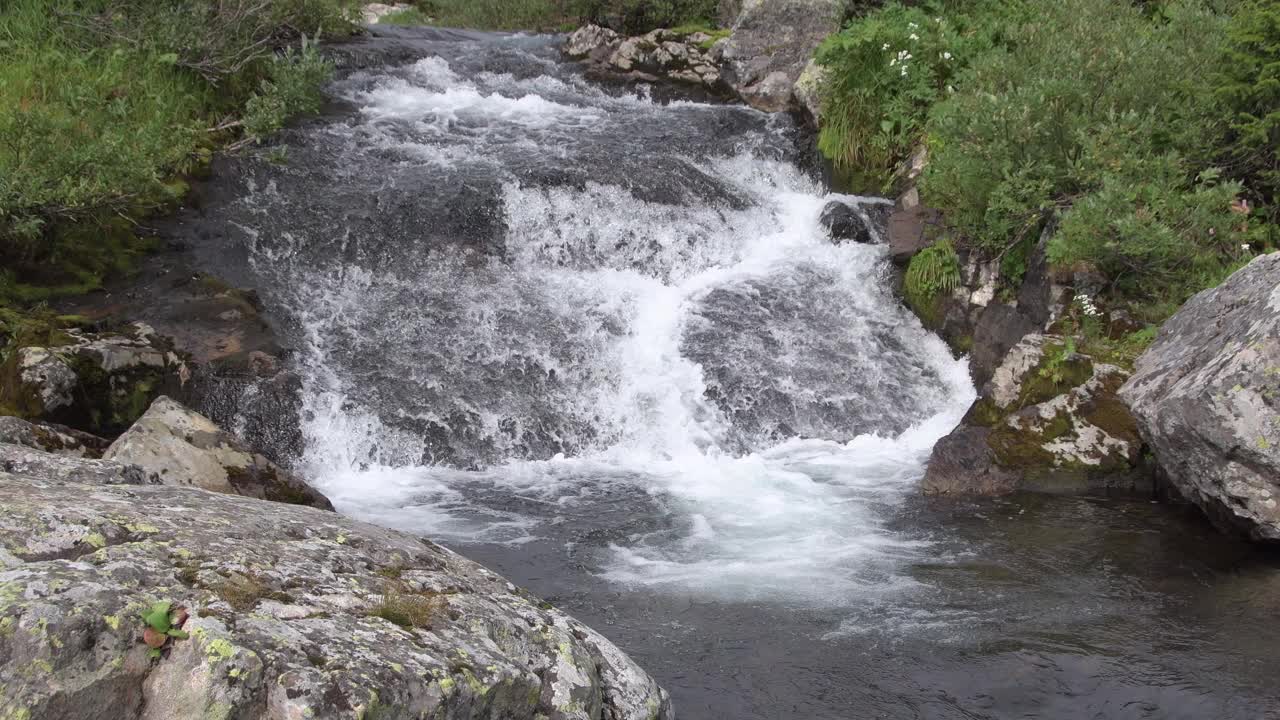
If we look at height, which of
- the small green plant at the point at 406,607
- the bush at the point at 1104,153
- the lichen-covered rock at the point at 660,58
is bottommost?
the small green plant at the point at 406,607

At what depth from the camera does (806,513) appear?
819cm

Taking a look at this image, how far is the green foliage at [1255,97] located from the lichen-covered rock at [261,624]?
8.28m

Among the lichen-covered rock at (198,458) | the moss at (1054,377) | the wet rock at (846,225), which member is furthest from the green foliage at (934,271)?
the lichen-covered rock at (198,458)

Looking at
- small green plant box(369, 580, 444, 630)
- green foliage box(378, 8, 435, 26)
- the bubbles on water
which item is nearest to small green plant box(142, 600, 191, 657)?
small green plant box(369, 580, 444, 630)

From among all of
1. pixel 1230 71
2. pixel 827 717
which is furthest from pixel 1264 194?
pixel 827 717

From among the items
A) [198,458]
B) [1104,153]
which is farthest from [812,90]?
[198,458]

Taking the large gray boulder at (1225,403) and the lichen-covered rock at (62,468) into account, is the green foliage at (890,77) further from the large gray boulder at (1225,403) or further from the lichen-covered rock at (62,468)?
the lichen-covered rock at (62,468)

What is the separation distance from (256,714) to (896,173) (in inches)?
494

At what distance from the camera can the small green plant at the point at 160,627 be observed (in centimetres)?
299

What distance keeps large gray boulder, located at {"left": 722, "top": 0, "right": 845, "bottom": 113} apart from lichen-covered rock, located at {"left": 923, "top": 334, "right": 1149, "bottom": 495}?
904 cm

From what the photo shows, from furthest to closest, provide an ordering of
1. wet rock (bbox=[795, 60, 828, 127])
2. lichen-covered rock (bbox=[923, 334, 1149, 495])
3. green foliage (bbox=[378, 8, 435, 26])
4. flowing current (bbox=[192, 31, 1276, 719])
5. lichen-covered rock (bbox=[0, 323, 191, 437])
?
green foliage (bbox=[378, 8, 435, 26]) → wet rock (bbox=[795, 60, 828, 127]) → lichen-covered rock (bbox=[923, 334, 1149, 495]) → lichen-covered rock (bbox=[0, 323, 191, 437]) → flowing current (bbox=[192, 31, 1276, 719])

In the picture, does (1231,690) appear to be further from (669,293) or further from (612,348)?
(669,293)

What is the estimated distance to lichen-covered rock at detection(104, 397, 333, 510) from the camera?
23.8 feet

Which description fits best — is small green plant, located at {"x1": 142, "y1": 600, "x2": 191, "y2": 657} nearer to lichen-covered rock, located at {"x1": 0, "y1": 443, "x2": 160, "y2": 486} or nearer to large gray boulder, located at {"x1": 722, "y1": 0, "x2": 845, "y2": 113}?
lichen-covered rock, located at {"x1": 0, "y1": 443, "x2": 160, "y2": 486}
